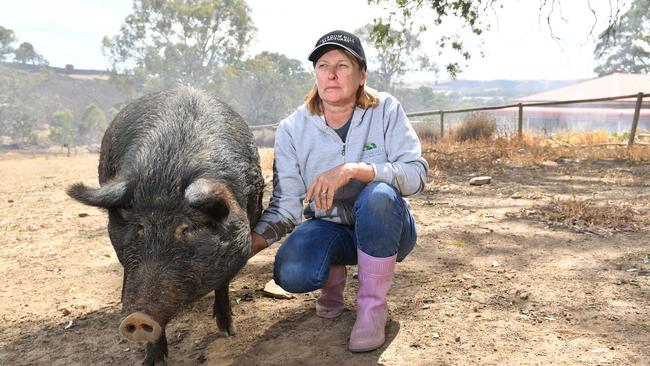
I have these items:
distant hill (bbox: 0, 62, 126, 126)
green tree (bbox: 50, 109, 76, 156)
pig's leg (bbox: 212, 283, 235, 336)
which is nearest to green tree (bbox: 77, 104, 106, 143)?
green tree (bbox: 50, 109, 76, 156)

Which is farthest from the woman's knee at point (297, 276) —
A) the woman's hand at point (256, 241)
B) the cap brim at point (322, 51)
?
the cap brim at point (322, 51)

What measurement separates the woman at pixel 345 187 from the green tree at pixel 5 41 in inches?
1999

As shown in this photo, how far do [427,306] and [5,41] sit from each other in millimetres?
52661

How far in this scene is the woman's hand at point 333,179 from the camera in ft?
7.55

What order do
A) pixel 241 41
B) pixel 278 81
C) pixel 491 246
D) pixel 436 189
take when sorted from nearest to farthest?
pixel 491 246 < pixel 436 189 < pixel 241 41 < pixel 278 81

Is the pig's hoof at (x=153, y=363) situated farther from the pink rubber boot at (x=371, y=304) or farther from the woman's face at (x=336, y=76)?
the woman's face at (x=336, y=76)

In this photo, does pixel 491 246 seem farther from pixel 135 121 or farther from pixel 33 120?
pixel 33 120

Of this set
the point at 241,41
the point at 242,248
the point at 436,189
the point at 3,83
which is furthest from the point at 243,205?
the point at 3,83

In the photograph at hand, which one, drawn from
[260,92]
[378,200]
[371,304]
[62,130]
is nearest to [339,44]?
[378,200]

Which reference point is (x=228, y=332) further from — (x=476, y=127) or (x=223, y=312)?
(x=476, y=127)

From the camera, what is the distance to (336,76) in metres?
2.55

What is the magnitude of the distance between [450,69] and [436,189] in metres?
3.75

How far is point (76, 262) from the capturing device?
4023 mm

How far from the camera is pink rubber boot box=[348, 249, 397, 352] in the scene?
2416 millimetres
